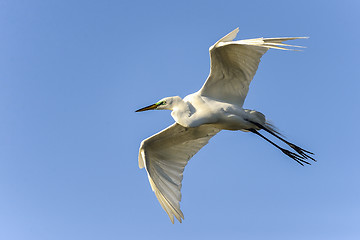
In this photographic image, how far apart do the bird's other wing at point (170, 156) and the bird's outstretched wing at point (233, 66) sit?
94 centimetres

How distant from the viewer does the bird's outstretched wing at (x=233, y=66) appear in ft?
26.2

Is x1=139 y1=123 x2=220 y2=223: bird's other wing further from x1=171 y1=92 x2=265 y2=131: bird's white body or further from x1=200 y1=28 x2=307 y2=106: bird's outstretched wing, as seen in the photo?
x1=200 y1=28 x2=307 y2=106: bird's outstretched wing

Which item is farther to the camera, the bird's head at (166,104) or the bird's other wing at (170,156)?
the bird's other wing at (170,156)

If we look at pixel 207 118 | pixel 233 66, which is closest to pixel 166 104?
pixel 207 118

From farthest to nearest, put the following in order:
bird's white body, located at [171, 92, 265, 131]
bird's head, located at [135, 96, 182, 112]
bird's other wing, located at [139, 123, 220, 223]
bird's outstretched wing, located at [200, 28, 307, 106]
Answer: bird's other wing, located at [139, 123, 220, 223], bird's head, located at [135, 96, 182, 112], bird's white body, located at [171, 92, 265, 131], bird's outstretched wing, located at [200, 28, 307, 106]

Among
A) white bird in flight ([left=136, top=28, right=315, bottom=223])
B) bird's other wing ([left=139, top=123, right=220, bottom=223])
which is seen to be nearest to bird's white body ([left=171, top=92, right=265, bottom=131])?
white bird in flight ([left=136, top=28, right=315, bottom=223])

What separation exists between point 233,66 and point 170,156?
2.39 m

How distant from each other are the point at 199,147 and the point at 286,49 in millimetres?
3487

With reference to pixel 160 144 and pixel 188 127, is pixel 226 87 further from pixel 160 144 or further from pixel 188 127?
pixel 160 144

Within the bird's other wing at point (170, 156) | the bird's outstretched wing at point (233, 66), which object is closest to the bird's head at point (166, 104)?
the bird's other wing at point (170, 156)

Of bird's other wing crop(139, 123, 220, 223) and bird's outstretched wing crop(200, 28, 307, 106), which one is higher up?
bird's outstretched wing crop(200, 28, 307, 106)

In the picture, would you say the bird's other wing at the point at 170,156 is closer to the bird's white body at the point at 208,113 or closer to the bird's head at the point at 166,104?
the bird's head at the point at 166,104

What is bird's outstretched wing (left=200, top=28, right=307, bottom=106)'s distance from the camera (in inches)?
315

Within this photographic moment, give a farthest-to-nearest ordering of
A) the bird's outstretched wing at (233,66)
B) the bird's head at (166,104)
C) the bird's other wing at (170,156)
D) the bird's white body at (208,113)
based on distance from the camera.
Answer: the bird's other wing at (170,156)
the bird's head at (166,104)
the bird's white body at (208,113)
the bird's outstretched wing at (233,66)
